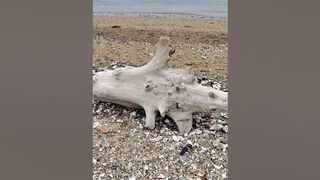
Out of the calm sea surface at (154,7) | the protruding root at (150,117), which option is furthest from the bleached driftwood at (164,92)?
the calm sea surface at (154,7)

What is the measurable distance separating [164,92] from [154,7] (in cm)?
39

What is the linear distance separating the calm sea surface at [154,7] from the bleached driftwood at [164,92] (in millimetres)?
139

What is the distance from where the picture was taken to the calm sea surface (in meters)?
1.95

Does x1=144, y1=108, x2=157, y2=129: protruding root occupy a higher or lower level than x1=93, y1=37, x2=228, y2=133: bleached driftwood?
lower

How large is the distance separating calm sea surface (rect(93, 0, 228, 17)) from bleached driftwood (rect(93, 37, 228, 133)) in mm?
139

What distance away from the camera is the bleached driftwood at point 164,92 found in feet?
6.59

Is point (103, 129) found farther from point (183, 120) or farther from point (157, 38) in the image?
point (157, 38)

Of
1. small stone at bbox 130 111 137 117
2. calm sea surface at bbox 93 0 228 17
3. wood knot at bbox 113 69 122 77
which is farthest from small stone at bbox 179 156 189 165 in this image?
calm sea surface at bbox 93 0 228 17

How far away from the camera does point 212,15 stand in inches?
75.4

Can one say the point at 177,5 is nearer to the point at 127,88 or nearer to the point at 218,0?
the point at 218,0

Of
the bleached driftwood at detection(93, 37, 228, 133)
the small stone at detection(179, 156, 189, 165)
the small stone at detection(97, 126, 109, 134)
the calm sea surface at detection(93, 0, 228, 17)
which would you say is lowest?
the small stone at detection(179, 156, 189, 165)

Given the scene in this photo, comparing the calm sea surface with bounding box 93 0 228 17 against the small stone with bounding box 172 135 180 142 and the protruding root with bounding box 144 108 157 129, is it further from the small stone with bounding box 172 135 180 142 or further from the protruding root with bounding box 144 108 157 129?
the small stone with bounding box 172 135 180 142

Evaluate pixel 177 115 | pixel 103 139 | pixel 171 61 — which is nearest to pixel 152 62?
pixel 171 61

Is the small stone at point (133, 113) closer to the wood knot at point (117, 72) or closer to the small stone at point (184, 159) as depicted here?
the wood knot at point (117, 72)
